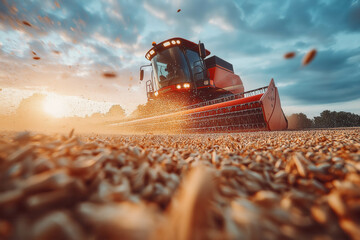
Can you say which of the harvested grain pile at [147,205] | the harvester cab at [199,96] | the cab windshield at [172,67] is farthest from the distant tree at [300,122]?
the harvested grain pile at [147,205]

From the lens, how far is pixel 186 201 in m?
0.45

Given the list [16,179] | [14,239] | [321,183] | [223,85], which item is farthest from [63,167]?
[223,85]

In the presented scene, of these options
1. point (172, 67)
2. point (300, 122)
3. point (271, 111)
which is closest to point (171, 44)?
point (172, 67)

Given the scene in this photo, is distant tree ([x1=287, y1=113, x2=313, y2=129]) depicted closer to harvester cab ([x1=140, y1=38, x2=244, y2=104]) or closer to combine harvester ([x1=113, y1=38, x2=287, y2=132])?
combine harvester ([x1=113, y1=38, x2=287, y2=132])

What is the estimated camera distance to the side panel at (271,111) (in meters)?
3.72

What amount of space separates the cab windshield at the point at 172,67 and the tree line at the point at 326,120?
5162 millimetres

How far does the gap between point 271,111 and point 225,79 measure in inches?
146

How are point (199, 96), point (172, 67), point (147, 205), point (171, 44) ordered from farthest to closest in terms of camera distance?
point (199, 96), point (172, 67), point (171, 44), point (147, 205)

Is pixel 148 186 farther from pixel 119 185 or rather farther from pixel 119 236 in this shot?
pixel 119 236

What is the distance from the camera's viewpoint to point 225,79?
7.25 meters

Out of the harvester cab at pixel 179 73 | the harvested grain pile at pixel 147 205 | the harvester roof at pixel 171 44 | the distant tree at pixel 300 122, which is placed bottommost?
the harvested grain pile at pixel 147 205

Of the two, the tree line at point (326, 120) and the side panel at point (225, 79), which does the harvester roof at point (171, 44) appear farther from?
the tree line at point (326, 120)

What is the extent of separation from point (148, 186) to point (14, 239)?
37cm

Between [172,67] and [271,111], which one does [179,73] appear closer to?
[172,67]
